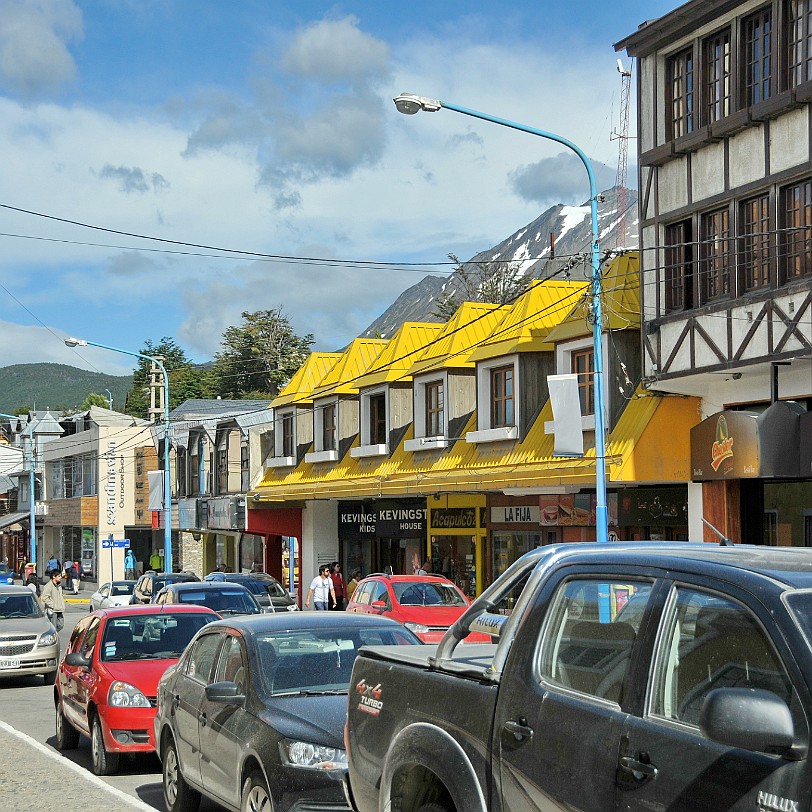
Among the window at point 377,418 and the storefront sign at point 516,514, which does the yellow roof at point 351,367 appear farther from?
the storefront sign at point 516,514

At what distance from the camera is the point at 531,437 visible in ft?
86.7

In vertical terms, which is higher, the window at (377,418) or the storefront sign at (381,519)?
the window at (377,418)

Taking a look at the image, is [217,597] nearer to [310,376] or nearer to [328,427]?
[328,427]

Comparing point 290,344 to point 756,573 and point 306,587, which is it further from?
point 756,573

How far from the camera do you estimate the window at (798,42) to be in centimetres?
1897

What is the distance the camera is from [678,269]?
848 inches

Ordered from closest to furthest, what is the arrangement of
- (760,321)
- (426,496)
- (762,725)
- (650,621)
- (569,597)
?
(762,725)
(650,621)
(569,597)
(760,321)
(426,496)

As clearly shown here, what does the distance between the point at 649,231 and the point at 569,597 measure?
59.1 ft

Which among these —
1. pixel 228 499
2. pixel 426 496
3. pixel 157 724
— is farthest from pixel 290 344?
pixel 157 724

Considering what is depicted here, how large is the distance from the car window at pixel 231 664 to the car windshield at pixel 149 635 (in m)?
3.60

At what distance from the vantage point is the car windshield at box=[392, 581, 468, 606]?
22.6 metres

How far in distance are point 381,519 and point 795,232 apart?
66.0ft

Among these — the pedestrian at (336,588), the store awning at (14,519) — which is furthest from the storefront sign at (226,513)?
the store awning at (14,519)

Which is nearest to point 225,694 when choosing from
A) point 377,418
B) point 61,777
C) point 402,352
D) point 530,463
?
point 61,777
